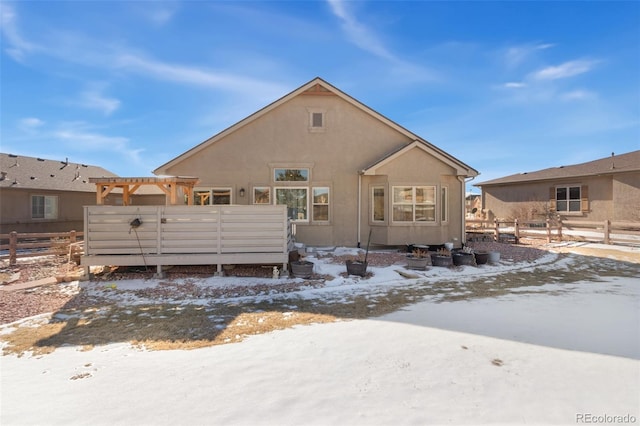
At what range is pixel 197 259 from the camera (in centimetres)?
815

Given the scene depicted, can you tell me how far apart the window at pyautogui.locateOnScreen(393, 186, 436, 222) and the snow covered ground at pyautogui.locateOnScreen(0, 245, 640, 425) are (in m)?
6.97

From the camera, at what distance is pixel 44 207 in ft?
55.9

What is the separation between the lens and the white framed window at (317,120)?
12.7 m

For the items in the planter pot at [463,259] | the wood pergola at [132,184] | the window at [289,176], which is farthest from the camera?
the window at [289,176]

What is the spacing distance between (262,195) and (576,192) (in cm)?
2064

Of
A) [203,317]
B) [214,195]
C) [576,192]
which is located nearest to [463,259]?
[203,317]

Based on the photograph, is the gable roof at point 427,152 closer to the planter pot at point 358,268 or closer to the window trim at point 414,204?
the window trim at point 414,204

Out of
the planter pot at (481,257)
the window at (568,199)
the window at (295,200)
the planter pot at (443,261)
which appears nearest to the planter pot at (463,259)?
the planter pot at (481,257)

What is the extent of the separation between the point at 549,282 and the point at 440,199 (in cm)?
504

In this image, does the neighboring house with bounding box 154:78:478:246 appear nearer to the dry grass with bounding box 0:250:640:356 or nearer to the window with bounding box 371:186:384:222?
the window with bounding box 371:186:384:222

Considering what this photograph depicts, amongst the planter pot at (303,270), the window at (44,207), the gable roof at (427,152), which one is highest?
the gable roof at (427,152)

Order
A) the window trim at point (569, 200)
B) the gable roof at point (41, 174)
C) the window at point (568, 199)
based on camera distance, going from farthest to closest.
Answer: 1. the window at point (568, 199)
2. the window trim at point (569, 200)
3. the gable roof at point (41, 174)

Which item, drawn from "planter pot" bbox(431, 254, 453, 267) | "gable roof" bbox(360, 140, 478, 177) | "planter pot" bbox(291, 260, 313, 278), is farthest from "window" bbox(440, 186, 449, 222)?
"planter pot" bbox(291, 260, 313, 278)

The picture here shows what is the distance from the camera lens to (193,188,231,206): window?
12516 millimetres
